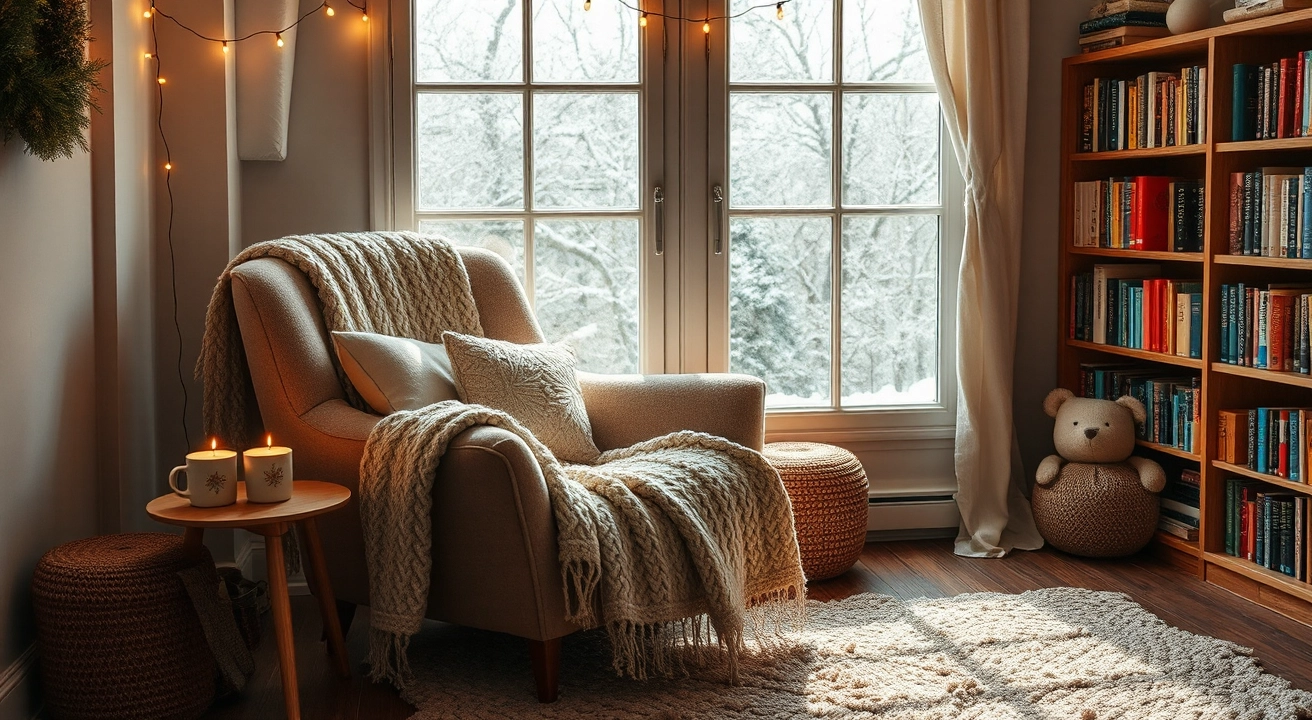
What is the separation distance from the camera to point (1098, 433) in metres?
3.33

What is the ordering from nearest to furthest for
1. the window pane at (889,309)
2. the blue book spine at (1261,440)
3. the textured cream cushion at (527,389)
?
the textured cream cushion at (527,389) → the blue book spine at (1261,440) → the window pane at (889,309)

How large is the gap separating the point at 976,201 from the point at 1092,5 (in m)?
0.74

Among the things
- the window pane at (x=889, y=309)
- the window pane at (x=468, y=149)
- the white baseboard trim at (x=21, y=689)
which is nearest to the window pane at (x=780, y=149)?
the window pane at (x=889, y=309)

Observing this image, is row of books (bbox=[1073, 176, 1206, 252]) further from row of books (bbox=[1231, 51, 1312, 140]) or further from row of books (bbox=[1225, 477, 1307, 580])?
row of books (bbox=[1225, 477, 1307, 580])

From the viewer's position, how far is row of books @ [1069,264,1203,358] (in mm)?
3219

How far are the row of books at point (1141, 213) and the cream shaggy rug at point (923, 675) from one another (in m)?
1.07

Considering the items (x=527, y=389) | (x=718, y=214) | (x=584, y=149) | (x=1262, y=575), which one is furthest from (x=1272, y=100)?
(x=527, y=389)

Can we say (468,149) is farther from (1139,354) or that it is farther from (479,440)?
(1139,354)

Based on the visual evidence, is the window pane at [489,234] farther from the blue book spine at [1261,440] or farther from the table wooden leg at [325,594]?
the blue book spine at [1261,440]

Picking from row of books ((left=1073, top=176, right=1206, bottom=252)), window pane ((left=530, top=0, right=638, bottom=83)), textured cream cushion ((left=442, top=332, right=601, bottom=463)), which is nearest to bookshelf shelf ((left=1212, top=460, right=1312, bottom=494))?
row of books ((left=1073, top=176, right=1206, bottom=252))

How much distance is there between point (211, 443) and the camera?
2.18 m

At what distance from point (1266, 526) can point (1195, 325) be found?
554 mm

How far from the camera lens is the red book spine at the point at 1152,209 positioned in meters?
3.31

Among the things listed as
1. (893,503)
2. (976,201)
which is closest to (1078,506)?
(893,503)
